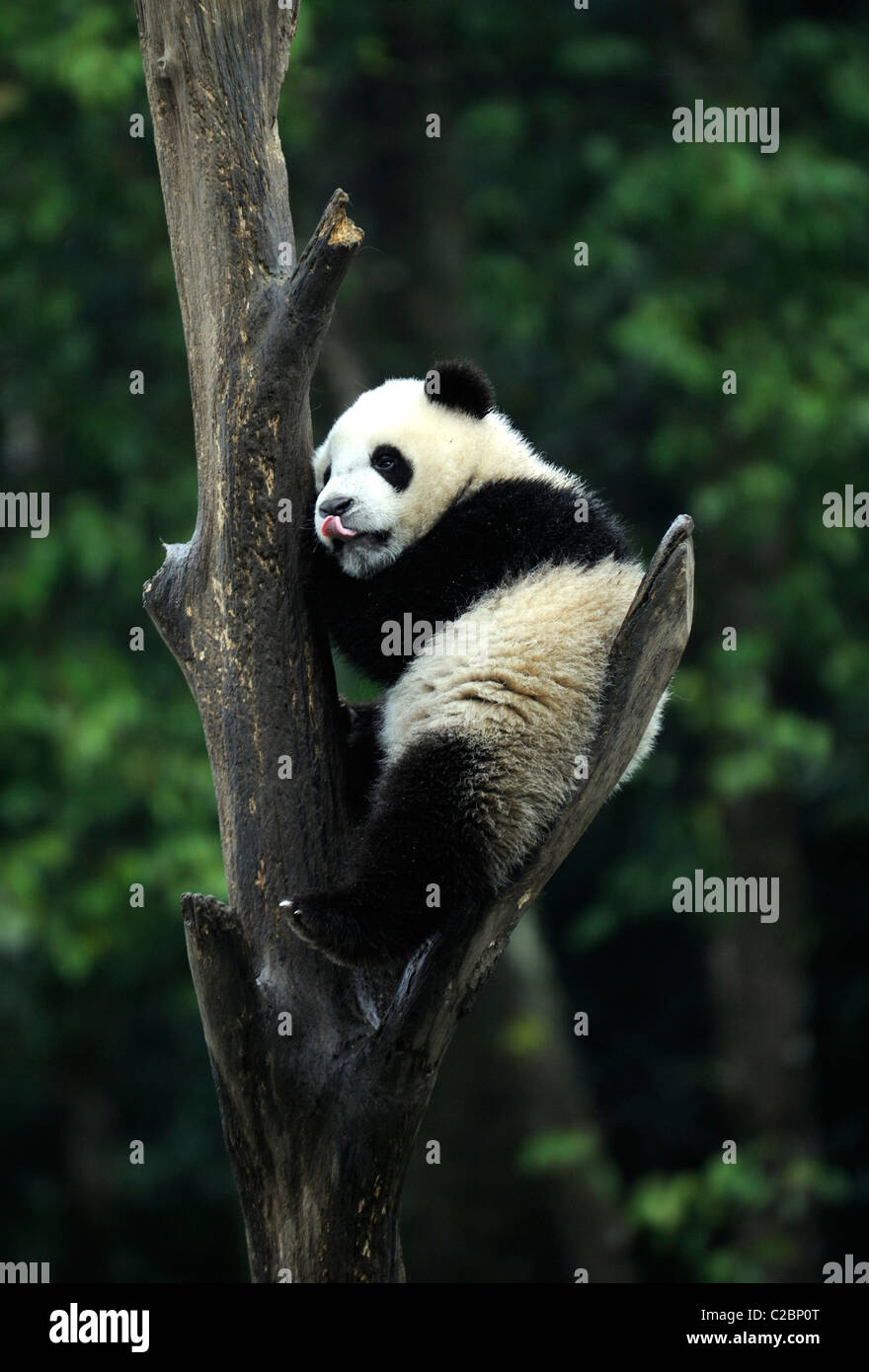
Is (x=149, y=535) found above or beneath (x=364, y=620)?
above

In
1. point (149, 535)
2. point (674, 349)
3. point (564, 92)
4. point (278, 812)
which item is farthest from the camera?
point (564, 92)

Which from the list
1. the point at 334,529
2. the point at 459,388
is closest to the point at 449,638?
the point at 334,529

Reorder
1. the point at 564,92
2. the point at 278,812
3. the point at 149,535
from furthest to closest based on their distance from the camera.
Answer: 1. the point at 564,92
2. the point at 149,535
3. the point at 278,812

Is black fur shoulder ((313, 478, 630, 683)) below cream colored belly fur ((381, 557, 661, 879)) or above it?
above

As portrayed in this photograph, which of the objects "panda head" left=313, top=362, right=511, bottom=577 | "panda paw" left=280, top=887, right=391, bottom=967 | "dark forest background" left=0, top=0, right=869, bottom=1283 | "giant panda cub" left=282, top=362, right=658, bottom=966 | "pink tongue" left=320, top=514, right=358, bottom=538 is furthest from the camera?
"dark forest background" left=0, top=0, right=869, bottom=1283

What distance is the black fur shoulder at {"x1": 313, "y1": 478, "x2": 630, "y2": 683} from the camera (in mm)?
3520

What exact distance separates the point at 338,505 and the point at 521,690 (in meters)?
0.62

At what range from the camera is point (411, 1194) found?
762 cm

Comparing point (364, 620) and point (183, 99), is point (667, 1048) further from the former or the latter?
point (183, 99)

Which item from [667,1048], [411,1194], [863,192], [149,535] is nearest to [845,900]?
[667,1048]

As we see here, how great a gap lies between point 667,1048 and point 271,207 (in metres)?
6.99

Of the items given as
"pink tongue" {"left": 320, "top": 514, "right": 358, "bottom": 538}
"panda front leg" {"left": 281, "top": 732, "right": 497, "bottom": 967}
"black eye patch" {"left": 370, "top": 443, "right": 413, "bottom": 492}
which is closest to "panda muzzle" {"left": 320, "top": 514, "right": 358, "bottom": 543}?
"pink tongue" {"left": 320, "top": 514, "right": 358, "bottom": 538}

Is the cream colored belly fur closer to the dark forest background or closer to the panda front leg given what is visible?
the panda front leg

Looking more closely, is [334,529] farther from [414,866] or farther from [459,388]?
[414,866]
